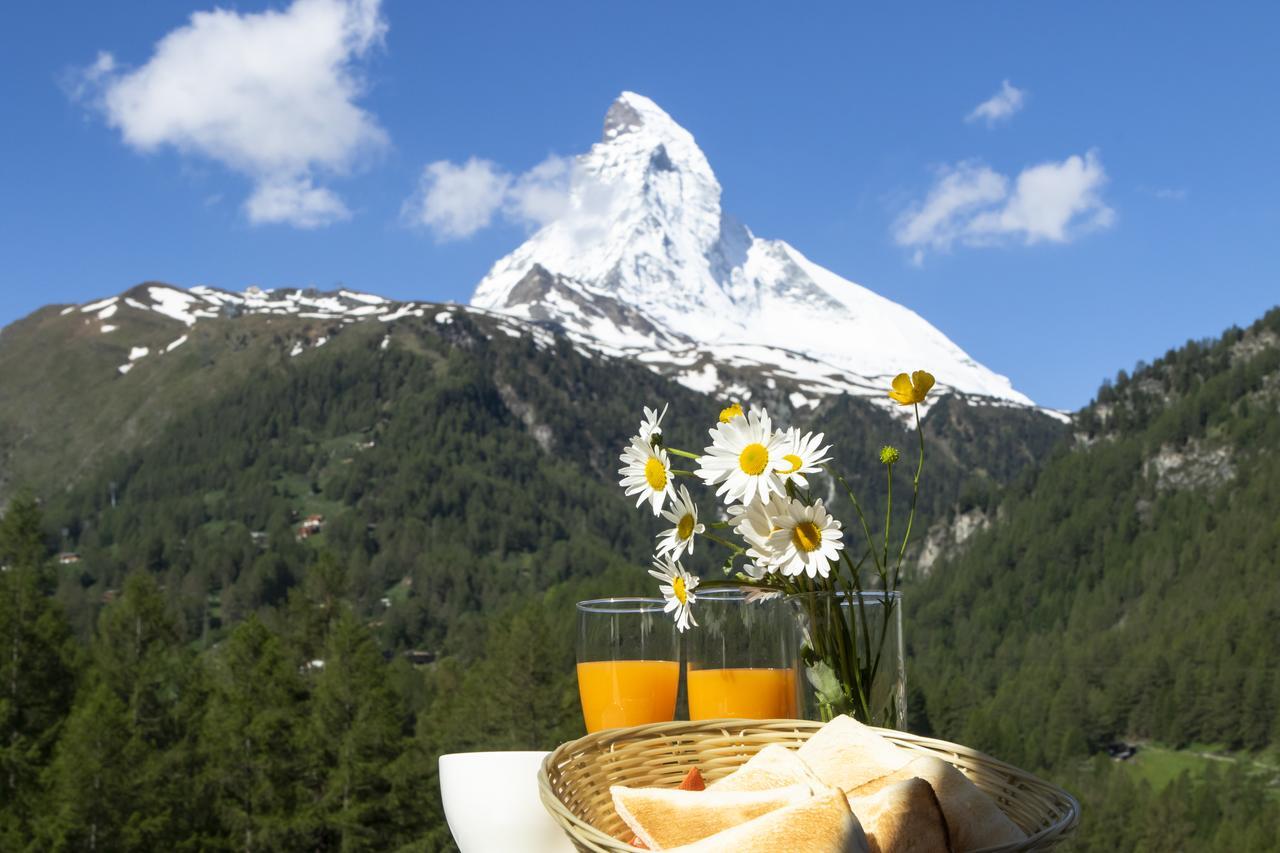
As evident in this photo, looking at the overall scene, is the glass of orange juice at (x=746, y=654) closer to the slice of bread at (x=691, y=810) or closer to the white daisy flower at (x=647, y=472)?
the white daisy flower at (x=647, y=472)

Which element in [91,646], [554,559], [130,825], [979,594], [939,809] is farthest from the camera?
[554,559]

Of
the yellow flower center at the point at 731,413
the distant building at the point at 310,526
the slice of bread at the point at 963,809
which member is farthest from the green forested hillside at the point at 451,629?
the slice of bread at the point at 963,809

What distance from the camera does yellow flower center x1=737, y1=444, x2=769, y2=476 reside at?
9.63 ft

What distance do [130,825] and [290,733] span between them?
27.6 ft

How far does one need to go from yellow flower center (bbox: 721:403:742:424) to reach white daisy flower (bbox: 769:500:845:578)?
24 centimetres

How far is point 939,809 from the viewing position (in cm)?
216

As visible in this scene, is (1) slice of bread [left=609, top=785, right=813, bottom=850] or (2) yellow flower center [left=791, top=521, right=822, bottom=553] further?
(2) yellow flower center [left=791, top=521, right=822, bottom=553]

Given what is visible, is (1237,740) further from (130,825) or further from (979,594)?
(130,825)

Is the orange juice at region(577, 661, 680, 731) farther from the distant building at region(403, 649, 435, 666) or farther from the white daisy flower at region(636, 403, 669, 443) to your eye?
the distant building at region(403, 649, 435, 666)

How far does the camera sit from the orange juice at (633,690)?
131 inches

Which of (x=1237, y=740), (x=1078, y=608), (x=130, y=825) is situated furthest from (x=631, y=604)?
(x=1078, y=608)

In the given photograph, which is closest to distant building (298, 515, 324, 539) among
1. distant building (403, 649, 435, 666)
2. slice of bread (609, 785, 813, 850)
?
distant building (403, 649, 435, 666)

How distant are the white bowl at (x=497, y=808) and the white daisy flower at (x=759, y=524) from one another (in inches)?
29.7

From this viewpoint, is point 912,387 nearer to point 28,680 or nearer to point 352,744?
Answer: point 28,680
